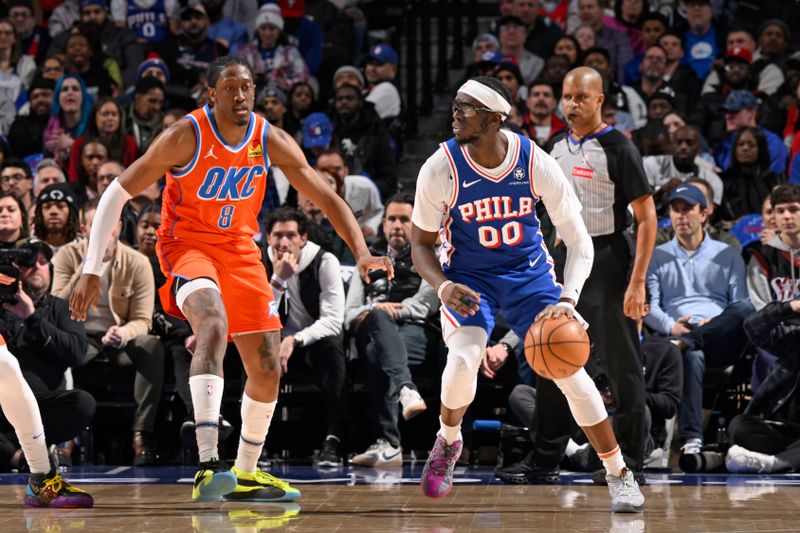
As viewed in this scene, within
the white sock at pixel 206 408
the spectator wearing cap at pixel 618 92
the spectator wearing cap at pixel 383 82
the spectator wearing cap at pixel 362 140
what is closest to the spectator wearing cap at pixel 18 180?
the spectator wearing cap at pixel 362 140

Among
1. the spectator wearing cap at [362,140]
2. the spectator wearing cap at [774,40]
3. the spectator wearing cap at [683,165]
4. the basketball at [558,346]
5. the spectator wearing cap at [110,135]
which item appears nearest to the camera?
the basketball at [558,346]

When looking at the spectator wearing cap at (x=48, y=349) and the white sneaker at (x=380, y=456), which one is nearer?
the spectator wearing cap at (x=48, y=349)

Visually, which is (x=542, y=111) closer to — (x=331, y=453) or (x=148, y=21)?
(x=331, y=453)

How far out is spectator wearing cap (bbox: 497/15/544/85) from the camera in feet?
37.8

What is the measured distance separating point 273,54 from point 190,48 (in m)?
0.79

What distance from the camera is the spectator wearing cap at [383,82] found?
432 inches

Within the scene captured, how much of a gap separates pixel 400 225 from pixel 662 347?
1.81 m

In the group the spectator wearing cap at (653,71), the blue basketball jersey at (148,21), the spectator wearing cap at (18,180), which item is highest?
the blue basketball jersey at (148,21)

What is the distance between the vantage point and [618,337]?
235 inches

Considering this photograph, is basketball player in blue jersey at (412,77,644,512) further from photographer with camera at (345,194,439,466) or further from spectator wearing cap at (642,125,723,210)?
spectator wearing cap at (642,125,723,210)

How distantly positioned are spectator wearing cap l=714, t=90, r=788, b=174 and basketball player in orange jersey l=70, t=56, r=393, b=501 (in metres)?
5.23

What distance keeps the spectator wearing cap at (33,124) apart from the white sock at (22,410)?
19.1ft

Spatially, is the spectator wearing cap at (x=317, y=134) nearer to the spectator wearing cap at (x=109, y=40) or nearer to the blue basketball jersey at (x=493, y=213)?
the spectator wearing cap at (x=109, y=40)

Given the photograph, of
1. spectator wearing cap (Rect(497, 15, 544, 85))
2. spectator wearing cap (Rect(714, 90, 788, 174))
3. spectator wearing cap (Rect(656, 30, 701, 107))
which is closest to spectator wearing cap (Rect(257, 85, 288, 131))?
spectator wearing cap (Rect(497, 15, 544, 85))
